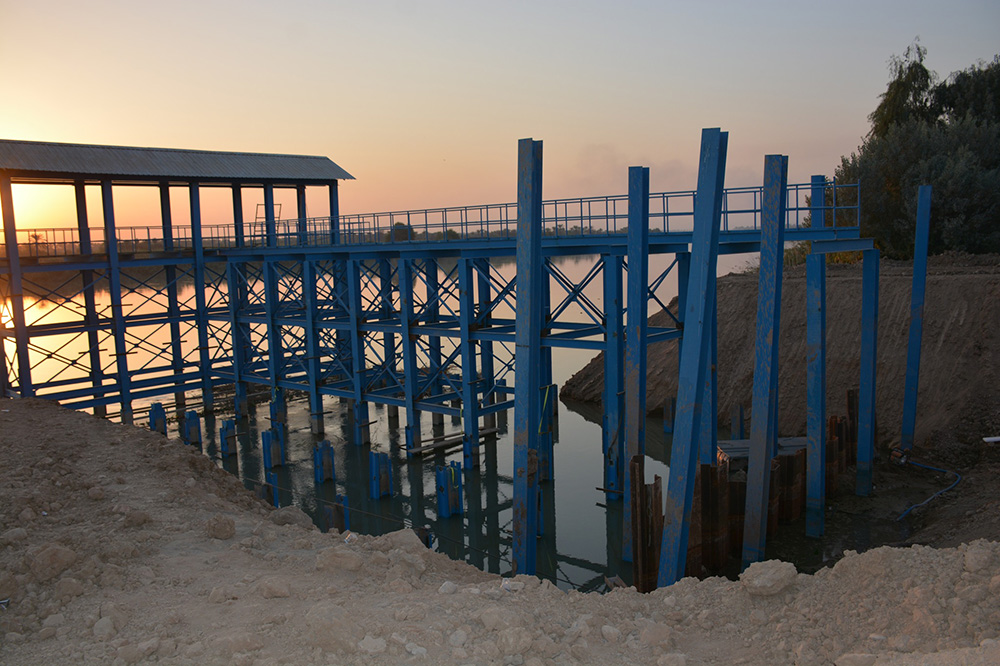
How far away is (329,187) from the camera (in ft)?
103

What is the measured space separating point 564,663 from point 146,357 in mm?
46005

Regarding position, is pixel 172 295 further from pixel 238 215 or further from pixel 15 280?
pixel 15 280

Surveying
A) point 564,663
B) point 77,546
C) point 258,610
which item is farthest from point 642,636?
point 77,546

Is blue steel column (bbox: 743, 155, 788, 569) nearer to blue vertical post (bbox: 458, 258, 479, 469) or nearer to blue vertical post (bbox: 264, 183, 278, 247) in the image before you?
blue vertical post (bbox: 458, 258, 479, 469)

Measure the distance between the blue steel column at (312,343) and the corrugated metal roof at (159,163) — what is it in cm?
603

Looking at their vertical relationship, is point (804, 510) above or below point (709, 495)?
below

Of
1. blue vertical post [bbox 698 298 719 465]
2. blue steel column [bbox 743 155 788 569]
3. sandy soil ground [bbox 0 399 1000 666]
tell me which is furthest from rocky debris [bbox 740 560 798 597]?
blue vertical post [bbox 698 298 719 465]

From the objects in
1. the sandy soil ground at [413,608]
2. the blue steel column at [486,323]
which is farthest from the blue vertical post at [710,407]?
the sandy soil ground at [413,608]

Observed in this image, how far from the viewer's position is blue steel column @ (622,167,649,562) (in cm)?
1253

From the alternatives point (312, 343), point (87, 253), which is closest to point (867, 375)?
point (312, 343)

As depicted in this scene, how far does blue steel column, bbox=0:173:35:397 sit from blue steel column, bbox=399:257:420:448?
40.7ft

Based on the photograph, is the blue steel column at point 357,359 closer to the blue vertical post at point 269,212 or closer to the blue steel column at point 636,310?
the blue vertical post at point 269,212

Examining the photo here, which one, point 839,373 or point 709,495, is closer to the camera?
point 709,495

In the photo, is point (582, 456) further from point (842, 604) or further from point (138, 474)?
point (842, 604)
